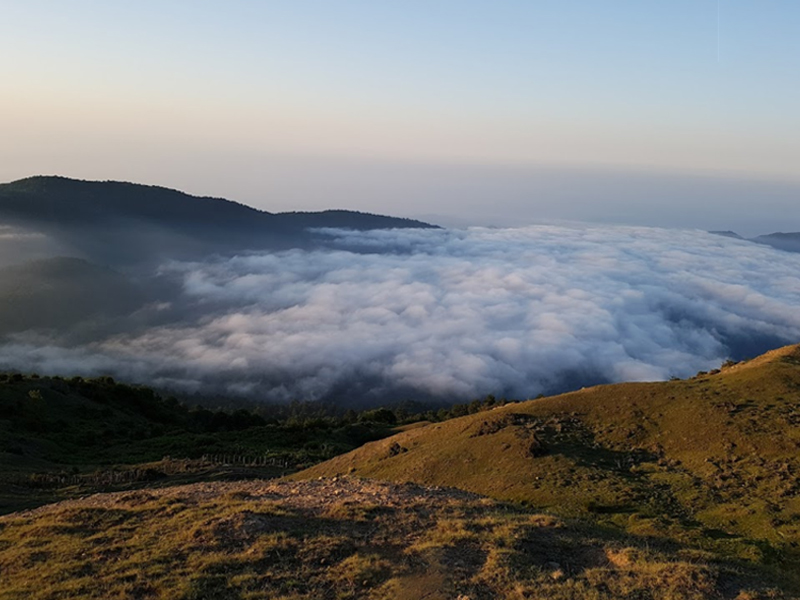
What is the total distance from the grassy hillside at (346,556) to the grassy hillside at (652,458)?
2.82 m

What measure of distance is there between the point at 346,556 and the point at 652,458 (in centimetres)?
1325

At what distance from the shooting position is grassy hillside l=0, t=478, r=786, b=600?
10758mm

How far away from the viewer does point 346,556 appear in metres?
12.3

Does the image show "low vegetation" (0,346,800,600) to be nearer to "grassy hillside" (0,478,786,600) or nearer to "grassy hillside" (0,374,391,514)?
"grassy hillside" (0,478,786,600)

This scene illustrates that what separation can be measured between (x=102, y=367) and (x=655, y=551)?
15435 centimetres

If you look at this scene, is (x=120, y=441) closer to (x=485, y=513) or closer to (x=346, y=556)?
(x=485, y=513)

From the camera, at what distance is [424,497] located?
55.5ft

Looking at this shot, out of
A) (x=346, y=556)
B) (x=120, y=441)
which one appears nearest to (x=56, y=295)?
(x=120, y=441)

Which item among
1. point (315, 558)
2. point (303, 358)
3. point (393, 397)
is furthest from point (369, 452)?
point (303, 358)

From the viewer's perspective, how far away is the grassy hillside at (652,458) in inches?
621

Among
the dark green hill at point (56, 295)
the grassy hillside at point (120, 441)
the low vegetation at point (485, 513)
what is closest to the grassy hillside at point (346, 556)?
the low vegetation at point (485, 513)

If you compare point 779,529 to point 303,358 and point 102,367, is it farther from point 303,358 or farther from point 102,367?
point 303,358

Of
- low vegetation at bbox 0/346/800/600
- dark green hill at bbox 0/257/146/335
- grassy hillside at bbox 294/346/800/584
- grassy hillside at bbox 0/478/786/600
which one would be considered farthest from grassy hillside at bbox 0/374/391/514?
dark green hill at bbox 0/257/146/335

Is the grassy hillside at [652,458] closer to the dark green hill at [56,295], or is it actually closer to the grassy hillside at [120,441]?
the grassy hillside at [120,441]
